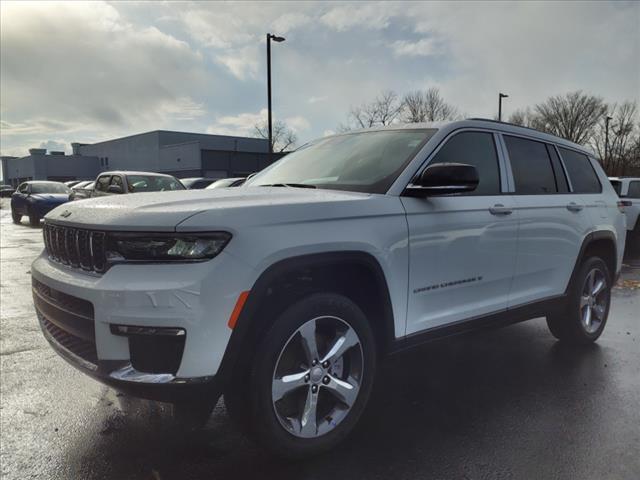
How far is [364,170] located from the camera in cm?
324

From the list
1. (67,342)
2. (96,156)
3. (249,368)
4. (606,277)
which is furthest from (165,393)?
(96,156)

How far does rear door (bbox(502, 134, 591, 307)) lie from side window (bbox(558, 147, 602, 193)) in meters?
0.12

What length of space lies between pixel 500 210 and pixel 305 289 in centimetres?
166

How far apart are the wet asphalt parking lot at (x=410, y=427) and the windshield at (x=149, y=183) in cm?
788

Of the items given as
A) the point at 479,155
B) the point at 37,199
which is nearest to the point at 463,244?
the point at 479,155

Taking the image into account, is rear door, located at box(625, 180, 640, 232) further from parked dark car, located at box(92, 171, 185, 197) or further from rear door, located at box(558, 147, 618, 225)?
parked dark car, located at box(92, 171, 185, 197)

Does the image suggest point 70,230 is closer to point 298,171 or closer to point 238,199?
point 238,199

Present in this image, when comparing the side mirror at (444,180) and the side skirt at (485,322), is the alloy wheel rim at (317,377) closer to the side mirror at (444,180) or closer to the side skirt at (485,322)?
the side skirt at (485,322)

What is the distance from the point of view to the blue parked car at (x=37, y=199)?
17.2m

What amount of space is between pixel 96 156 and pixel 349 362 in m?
85.0

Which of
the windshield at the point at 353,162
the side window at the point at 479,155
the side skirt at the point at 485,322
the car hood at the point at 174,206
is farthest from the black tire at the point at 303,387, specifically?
the side window at the point at 479,155

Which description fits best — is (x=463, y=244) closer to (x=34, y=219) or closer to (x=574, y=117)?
(x=34, y=219)

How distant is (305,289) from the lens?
2.62 metres

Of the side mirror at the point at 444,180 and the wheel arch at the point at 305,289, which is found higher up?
the side mirror at the point at 444,180
